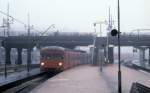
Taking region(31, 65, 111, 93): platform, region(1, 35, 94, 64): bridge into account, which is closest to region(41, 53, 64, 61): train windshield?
region(31, 65, 111, 93): platform

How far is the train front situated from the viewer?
51.2 meters

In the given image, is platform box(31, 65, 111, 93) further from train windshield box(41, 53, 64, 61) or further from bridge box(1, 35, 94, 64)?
bridge box(1, 35, 94, 64)

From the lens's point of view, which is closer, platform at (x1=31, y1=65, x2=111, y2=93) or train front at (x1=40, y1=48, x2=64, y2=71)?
platform at (x1=31, y1=65, x2=111, y2=93)

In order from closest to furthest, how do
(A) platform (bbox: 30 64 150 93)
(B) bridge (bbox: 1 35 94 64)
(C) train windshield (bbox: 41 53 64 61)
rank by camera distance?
1. (A) platform (bbox: 30 64 150 93)
2. (C) train windshield (bbox: 41 53 64 61)
3. (B) bridge (bbox: 1 35 94 64)

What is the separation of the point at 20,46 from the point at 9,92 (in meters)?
70.7

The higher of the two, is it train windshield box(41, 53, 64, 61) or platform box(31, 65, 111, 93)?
train windshield box(41, 53, 64, 61)

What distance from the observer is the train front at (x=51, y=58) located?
51.2 m

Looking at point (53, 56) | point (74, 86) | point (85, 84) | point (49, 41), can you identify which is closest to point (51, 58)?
point (53, 56)

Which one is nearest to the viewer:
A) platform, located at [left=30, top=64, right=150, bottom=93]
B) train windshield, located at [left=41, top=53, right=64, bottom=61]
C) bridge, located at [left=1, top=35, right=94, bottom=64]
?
platform, located at [left=30, top=64, right=150, bottom=93]

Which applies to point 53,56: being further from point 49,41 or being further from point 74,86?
point 49,41

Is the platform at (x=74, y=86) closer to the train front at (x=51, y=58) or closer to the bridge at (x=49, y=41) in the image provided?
the train front at (x=51, y=58)

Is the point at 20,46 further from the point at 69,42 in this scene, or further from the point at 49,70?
the point at 49,70

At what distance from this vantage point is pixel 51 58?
51281 millimetres

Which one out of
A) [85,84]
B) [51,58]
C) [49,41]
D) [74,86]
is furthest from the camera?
[49,41]
